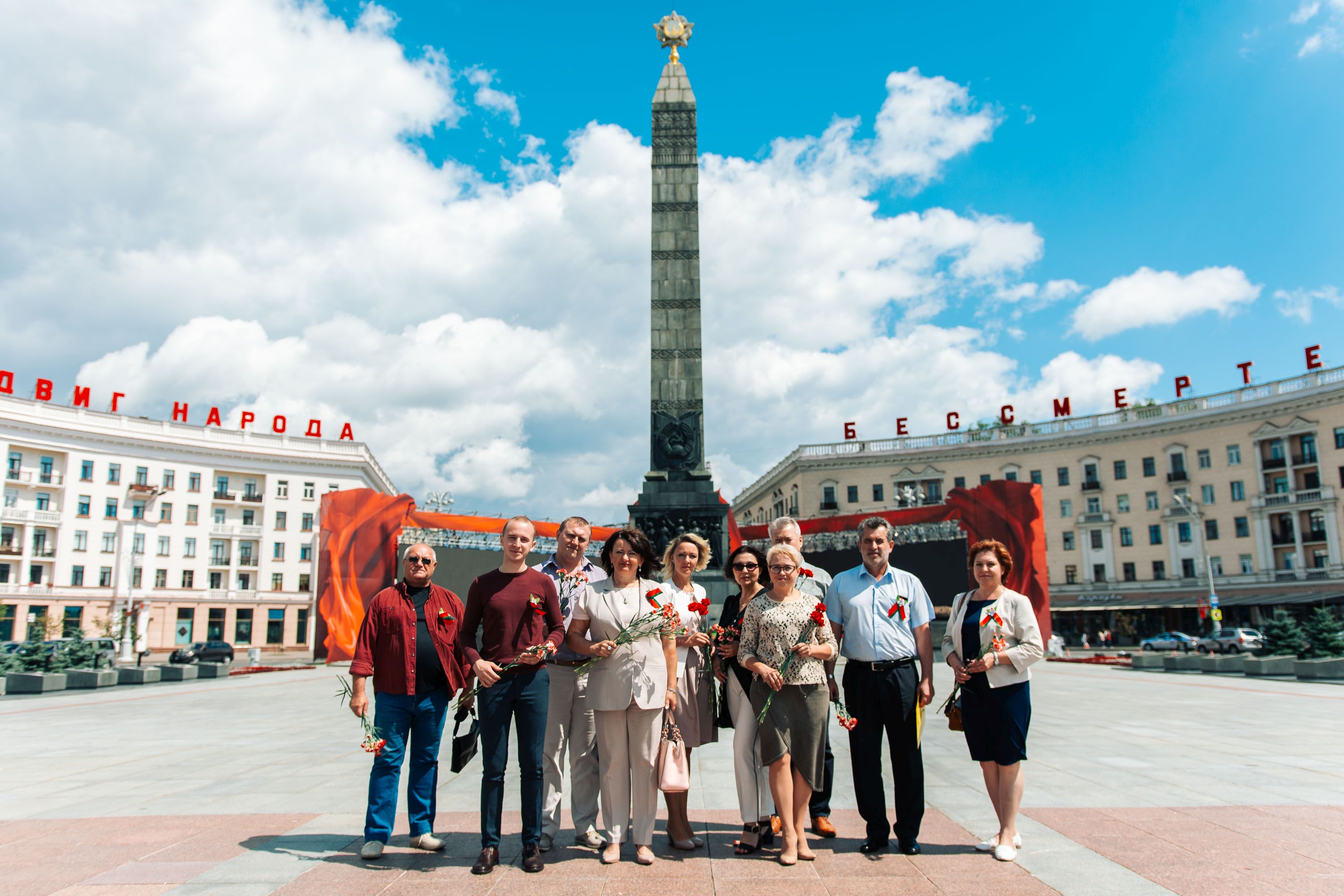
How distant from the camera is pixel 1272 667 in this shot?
17.5 meters

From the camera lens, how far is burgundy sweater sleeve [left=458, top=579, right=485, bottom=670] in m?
4.20

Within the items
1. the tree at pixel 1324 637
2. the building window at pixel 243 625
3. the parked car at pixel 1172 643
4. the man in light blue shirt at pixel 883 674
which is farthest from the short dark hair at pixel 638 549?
the building window at pixel 243 625

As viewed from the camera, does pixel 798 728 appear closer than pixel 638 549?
Yes

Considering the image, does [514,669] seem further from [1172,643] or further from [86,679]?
[1172,643]

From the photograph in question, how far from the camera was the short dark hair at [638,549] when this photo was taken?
4.39 metres

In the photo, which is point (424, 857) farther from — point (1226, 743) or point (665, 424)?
point (665, 424)

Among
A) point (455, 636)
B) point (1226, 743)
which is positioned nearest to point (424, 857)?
point (455, 636)

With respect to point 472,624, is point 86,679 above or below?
below

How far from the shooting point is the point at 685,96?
18719 mm

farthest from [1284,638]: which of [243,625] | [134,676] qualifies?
[243,625]

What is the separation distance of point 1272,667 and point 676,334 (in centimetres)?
1492

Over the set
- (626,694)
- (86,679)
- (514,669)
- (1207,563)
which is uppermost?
(1207,563)

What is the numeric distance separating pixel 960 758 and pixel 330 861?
5195 millimetres

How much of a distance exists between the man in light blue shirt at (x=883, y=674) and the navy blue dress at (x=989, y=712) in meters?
0.21
